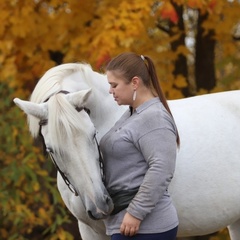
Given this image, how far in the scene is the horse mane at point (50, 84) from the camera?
128 inches

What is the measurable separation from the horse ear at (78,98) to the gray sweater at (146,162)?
0.22 metres

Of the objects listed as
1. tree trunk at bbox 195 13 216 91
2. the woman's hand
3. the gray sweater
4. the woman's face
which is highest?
the woman's face

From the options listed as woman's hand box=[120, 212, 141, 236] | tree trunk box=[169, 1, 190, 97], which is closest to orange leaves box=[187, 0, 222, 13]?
tree trunk box=[169, 1, 190, 97]

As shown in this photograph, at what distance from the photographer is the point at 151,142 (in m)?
2.83

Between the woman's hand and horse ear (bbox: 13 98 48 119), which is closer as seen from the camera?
the woman's hand

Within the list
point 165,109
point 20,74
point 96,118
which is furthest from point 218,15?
point 165,109

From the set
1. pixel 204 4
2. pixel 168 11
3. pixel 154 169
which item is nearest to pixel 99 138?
pixel 154 169

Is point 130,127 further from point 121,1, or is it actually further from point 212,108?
point 121,1

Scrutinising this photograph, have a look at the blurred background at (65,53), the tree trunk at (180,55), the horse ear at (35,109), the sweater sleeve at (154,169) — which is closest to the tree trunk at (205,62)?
the blurred background at (65,53)

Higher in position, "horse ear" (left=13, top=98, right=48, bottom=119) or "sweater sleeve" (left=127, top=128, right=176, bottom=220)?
"horse ear" (left=13, top=98, right=48, bottom=119)

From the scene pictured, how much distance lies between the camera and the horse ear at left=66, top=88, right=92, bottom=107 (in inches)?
123

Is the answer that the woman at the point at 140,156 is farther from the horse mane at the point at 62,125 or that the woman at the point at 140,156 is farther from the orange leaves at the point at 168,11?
the orange leaves at the point at 168,11

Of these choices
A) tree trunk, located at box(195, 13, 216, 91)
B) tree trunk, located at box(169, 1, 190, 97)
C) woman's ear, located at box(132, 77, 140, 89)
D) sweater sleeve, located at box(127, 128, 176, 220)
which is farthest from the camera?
tree trunk, located at box(195, 13, 216, 91)

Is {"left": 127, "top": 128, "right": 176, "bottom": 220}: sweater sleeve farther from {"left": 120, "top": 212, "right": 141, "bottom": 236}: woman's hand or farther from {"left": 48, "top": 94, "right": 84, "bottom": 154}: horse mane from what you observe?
{"left": 48, "top": 94, "right": 84, "bottom": 154}: horse mane
